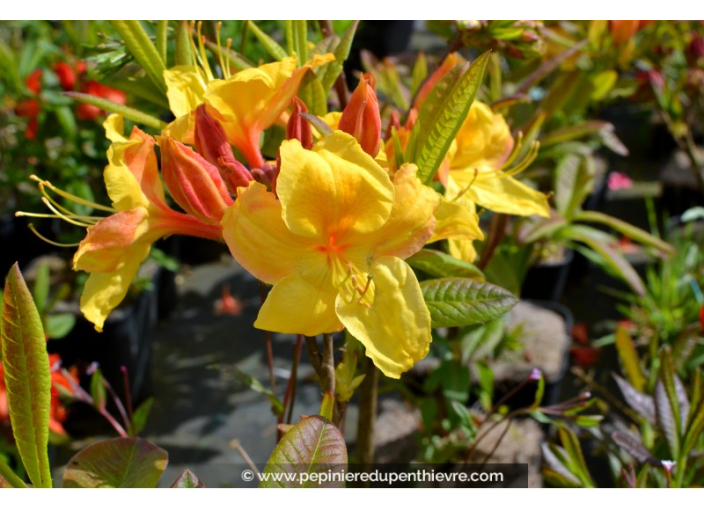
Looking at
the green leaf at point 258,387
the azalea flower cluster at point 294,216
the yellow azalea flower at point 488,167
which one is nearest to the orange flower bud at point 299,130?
the azalea flower cluster at point 294,216

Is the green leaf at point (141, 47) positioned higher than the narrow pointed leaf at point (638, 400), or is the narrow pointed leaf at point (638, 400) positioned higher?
the green leaf at point (141, 47)

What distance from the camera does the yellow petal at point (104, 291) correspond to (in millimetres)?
679

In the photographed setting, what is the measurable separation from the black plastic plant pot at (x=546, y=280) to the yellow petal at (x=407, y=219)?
1.69m

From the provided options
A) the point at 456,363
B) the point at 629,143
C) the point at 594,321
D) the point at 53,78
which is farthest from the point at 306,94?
the point at 629,143

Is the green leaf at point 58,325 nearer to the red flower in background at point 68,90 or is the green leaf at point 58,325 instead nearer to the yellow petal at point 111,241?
the red flower in background at point 68,90

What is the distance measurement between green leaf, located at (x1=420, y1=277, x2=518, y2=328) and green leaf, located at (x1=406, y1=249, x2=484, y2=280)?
0.07 m

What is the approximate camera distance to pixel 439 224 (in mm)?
724

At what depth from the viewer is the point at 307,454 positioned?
629 mm

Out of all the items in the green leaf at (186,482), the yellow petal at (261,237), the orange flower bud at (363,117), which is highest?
the orange flower bud at (363,117)

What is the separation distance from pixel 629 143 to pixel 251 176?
3.22 metres

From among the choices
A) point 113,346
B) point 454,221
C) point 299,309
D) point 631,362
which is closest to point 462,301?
point 454,221

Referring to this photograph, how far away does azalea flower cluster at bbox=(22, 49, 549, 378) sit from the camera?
2.03ft

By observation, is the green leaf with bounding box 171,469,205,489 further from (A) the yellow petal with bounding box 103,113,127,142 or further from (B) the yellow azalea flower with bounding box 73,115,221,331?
(A) the yellow petal with bounding box 103,113,127,142

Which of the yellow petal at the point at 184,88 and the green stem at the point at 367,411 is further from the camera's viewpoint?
the green stem at the point at 367,411
